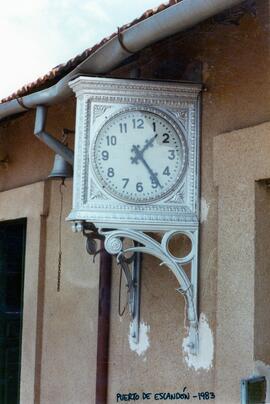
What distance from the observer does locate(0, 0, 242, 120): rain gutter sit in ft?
12.4

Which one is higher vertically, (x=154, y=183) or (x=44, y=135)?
(x=44, y=135)

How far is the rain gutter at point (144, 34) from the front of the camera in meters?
3.78

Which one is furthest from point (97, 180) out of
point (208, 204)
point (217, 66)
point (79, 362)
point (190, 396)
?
point (79, 362)

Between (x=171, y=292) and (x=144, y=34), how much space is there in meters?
1.54

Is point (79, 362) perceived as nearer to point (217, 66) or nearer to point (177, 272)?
point (177, 272)

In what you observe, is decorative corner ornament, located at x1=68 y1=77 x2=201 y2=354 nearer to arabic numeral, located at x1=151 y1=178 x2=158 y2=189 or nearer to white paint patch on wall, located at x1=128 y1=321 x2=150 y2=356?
arabic numeral, located at x1=151 y1=178 x2=158 y2=189

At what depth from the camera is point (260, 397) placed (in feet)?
13.1

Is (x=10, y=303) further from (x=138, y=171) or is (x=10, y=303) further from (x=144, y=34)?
(x=144, y=34)

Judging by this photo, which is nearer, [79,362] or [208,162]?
[208,162]

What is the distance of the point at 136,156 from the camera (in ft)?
14.5

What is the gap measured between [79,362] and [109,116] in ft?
6.86

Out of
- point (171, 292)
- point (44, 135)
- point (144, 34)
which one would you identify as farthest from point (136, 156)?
point (44, 135)

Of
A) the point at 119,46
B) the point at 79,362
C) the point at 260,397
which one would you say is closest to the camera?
the point at 260,397

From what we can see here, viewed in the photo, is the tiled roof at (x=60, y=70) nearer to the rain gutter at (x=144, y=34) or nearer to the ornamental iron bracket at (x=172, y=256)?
the rain gutter at (x=144, y=34)
